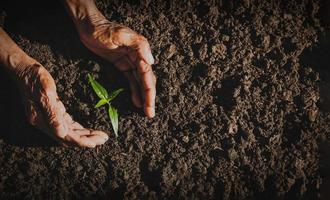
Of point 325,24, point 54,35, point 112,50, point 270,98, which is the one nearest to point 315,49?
point 325,24

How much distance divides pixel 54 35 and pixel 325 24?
5.14 feet

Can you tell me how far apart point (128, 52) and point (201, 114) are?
0.53 meters

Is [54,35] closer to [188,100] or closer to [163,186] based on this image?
[188,100]

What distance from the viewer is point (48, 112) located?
1.67 m

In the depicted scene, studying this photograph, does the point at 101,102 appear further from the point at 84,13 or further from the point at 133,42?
the point at 84,13

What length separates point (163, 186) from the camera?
181cm

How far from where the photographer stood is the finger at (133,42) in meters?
1.71

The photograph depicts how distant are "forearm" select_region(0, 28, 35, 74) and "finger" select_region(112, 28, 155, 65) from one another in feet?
1.66

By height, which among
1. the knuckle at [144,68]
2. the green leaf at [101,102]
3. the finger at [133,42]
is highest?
the finger at [133,42]

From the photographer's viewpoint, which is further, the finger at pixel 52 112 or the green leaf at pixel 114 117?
the green leaf at pixel 114 117

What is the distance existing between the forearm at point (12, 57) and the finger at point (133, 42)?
0.51 m

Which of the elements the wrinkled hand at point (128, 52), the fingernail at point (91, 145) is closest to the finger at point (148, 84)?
the wrinkled hand at point (128, 52)

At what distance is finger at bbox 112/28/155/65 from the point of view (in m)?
1.71

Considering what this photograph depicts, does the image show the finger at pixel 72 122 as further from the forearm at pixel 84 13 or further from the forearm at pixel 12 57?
the forearm at pixel 84 13
